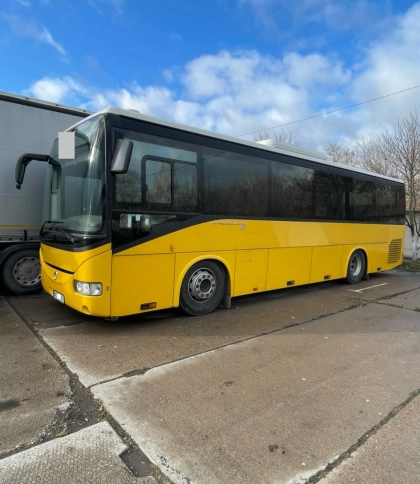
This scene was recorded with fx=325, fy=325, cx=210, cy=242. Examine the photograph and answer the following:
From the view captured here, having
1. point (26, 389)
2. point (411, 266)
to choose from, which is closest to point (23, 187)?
point (26, 389)

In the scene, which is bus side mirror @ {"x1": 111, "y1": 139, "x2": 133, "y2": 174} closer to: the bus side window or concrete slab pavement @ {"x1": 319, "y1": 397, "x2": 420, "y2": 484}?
the bus side window

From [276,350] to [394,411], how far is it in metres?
1.57

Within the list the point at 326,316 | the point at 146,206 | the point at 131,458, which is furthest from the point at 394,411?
the point at 146,206

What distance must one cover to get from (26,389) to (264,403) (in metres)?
2.34

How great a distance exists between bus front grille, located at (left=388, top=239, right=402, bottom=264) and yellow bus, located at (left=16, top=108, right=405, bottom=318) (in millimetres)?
3792

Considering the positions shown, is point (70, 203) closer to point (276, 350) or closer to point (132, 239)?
point (132, 239)

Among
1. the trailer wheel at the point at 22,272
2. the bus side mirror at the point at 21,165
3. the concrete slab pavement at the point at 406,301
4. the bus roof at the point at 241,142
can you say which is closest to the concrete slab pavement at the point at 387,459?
the bus roof at the point at 241,142

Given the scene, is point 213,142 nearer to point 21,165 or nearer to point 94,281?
point 94,281

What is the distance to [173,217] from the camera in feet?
16.8

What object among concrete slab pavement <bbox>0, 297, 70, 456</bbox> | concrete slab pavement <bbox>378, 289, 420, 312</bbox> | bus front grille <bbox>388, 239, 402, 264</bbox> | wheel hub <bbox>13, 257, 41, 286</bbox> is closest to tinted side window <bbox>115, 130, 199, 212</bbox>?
concrete slab pavement <bbox>0, 297, 70, 456</bbox>

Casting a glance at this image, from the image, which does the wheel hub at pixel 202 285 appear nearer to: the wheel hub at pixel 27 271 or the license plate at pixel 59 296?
the license plate at pixel 59 296

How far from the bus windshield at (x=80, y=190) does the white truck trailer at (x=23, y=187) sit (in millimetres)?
1488

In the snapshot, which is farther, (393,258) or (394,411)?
(393,258)

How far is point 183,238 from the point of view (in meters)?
5.24
